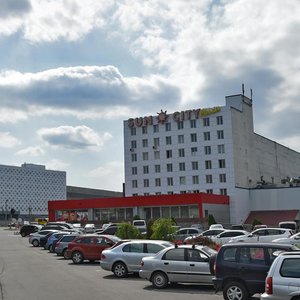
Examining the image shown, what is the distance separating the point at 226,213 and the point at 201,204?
935 cm

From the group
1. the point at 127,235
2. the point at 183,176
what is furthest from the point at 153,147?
the point at 127,235

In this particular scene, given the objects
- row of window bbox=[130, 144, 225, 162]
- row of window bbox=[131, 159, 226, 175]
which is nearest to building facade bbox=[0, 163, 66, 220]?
row of window bbox=[130, 144, 225, 162]

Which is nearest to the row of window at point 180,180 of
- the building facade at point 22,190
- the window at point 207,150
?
the window at point 207,150

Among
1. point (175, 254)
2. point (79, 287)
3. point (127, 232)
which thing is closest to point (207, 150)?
point (127, 232)

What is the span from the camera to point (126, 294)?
15375 millimetres

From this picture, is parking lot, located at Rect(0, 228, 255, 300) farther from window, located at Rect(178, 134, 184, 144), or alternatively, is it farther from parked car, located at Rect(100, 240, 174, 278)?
window, located at Rect(178, 134, 184, 144)

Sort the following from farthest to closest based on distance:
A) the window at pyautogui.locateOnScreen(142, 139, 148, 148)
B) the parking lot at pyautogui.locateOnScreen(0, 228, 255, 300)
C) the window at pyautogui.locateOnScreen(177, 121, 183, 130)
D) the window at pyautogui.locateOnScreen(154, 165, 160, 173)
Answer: the window at pyautogui.locateOnScreen(142, 139, 148, 148) → the window at pyautogui.locateOnScreen(154, 165, 160, 173) → the window at pyautogui.locateOnScreen(177, 121, 183, 130) → the parking lot at pyautogui.locateOnScreen(0, 228, 255, 300)

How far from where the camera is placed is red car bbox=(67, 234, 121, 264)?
85.0 feet

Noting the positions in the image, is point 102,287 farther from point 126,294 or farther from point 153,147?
point 153,147

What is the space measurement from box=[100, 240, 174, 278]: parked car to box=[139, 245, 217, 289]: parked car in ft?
8.34

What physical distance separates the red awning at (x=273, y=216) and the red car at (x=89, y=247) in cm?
4813

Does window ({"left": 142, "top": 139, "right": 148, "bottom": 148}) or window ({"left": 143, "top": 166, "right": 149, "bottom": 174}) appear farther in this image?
window ({"left": 142, "top": 139, "right": 148, "bottom": 148})

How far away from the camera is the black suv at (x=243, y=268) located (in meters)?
13.2

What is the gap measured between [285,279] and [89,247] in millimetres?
→ 17137
